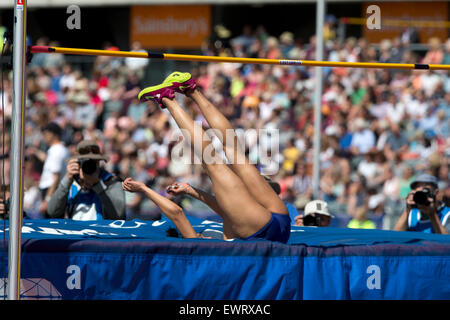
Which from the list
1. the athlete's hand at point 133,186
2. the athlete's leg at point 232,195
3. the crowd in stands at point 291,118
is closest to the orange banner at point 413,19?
the crowd in stands at point 291,118

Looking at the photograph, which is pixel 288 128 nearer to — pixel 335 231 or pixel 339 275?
pixel 335 231

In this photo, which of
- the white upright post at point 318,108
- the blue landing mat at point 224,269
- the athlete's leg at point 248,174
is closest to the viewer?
the blue landing mat at point 224,269

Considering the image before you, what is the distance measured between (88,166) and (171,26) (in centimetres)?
1120

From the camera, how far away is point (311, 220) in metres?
6.86

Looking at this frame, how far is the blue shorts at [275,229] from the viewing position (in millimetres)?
5082

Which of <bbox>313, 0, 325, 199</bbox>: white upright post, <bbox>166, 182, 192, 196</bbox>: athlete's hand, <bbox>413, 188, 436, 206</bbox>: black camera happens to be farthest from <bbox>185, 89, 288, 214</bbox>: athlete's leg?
<bbox>313, 0, 325, 199</bbox>: white upright post

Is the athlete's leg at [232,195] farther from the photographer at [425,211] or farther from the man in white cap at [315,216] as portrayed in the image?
the man in white cap at [315,216]

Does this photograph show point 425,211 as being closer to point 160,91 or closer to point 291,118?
point 160,91

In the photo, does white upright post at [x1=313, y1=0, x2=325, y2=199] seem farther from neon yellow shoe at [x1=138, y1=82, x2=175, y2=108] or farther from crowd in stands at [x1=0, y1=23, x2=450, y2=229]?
neon yellow shoe at [x1=138, y1=82, x2=175, y2=108]

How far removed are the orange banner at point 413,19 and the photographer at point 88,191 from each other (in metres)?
8.80

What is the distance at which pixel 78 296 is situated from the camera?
4.68 m

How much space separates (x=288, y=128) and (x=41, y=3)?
741cm
